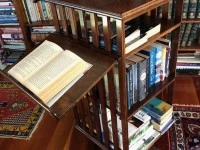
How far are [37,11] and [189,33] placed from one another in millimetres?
1167

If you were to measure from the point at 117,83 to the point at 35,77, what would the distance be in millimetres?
362

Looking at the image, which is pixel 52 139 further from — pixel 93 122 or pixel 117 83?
pixel 117 83

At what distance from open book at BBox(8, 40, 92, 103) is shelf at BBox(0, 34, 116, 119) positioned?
21 mm

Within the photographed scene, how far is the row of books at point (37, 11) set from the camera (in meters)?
1.80

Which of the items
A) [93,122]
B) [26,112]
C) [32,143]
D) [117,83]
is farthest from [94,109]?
[26,112]

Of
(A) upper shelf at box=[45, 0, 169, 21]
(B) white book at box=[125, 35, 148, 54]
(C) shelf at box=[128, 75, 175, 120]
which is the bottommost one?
(C) shelf at box=[128, 75, 175, 120]

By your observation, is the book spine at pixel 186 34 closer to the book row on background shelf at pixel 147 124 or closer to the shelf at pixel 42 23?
the book row on background shelf at pixel 147 124

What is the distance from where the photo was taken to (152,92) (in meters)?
1.23

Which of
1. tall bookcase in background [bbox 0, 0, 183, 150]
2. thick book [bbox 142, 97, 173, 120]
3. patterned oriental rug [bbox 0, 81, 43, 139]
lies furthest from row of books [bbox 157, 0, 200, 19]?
patterned oriental rug [bbox 0, 81, 43, 139]

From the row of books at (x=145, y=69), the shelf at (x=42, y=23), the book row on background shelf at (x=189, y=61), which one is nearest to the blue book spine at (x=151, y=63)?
the row of books at (x=145, y=69)

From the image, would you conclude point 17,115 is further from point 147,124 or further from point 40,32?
point 147,124

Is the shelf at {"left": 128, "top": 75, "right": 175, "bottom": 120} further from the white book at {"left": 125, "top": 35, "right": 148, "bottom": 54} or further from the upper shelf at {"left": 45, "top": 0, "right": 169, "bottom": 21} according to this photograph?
the upper shelf at {"left": 45, "top": 0, "right": 169, "bottom": 21}

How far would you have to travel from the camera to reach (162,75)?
1293 mm

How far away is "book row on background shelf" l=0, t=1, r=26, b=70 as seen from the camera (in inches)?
78.1
